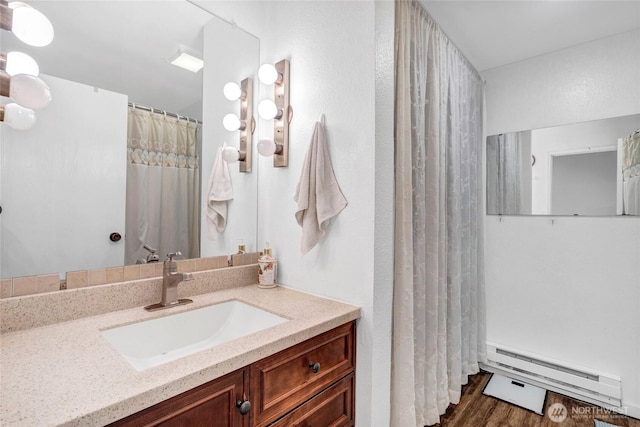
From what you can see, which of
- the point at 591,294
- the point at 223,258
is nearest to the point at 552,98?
the point at 591,294

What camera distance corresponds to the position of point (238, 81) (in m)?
1.62

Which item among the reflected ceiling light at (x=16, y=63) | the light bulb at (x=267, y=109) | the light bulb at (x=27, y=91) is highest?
the light bulb at (x=267, y=109)

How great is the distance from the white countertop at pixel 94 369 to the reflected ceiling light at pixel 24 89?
0.72m

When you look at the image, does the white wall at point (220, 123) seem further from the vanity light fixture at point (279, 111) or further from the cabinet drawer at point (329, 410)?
the cabinet drawer at point (329, 410)

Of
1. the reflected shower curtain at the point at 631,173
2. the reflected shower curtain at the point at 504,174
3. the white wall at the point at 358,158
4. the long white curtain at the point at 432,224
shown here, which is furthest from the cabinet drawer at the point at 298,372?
the reflected shower curtain at the point at 631,173

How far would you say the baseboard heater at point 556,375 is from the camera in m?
1.87

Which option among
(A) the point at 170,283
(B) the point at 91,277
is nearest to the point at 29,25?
(B) the point at 91,277

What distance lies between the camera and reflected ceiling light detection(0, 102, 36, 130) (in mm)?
963

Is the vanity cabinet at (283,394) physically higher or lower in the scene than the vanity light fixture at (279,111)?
lower

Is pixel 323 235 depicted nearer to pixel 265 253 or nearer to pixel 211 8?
pixel 265 253

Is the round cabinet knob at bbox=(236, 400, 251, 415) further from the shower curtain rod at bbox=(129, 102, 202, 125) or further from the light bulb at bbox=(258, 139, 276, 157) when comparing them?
the shower curtain rod at bbox=(129, 102, 202, 125)

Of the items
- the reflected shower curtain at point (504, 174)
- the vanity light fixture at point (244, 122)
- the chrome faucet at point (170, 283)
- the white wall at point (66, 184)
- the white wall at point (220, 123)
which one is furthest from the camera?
the reflected shower curtain at point (504, 174)

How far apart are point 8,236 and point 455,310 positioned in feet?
7.01

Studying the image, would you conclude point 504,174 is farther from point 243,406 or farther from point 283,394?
point 243,406
